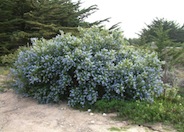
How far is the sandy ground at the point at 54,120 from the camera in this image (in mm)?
2712

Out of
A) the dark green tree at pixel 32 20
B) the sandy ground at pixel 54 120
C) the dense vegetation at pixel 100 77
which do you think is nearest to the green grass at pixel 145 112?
the dense vegetation at pixel 100 77

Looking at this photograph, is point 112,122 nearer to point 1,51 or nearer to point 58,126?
point 58,126

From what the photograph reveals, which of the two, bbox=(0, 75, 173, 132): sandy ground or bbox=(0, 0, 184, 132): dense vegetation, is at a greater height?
bbox=(0, 0, 184, 132): dense vegetation

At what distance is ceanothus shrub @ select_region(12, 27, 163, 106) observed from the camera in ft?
11.1

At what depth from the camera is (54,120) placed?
2984mm

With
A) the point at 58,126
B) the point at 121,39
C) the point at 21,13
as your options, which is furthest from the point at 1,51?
the point at 58,126

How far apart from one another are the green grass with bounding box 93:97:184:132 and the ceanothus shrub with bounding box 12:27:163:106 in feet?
0.58

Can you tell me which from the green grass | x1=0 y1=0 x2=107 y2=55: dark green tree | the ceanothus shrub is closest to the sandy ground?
the green grass

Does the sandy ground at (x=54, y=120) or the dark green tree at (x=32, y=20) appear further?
the dark green tree at (x=32, y=20)

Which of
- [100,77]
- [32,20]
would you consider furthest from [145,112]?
[32,20]

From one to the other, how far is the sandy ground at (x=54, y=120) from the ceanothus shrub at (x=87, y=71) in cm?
20

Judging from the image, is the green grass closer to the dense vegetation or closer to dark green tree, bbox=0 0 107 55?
the dense vegetation

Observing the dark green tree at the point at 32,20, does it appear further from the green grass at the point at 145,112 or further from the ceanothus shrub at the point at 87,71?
the green grass at the point at 145,112

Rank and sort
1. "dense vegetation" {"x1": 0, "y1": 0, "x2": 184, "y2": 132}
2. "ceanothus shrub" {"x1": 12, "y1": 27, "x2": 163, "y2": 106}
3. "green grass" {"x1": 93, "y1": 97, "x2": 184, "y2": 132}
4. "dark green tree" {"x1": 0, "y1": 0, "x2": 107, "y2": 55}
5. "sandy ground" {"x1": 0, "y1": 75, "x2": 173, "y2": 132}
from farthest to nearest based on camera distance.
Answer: "dark green tree" {"x1": 0, "y1": 0, "x2": 107, "y2": 55} < "ceanothus shrub" {"x1": 12, "y1": 27, "x2": 163, "y2": 106} < "dense vegetation" {"x1": 0, "y1": 0, "x2": 184, "y2": 132} < "green grass" {"x1": 93, "y1": 97, "x2": 184, "y2": 132} < "sandy ground" {"x1": 0, "y1": 75, "x2": 173, "y2": 132}
